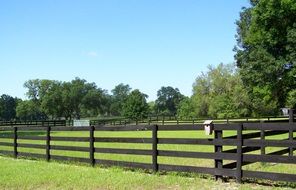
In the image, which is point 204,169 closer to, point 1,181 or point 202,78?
point 1,181

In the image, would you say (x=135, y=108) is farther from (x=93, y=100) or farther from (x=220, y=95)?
(x=93, y=100)

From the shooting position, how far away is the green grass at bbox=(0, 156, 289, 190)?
1040 cm

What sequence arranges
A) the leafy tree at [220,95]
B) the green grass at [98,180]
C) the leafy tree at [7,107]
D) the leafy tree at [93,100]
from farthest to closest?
the leafy tree at [7,107] → the leafy tree at [93,100] → the leafy tree at [220,95] → the green grass at [98,180]

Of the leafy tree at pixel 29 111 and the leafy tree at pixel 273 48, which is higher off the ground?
the leafy tree at pixel 273 48

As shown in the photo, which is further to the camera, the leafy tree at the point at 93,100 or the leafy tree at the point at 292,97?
the leafy tree at the point at 93,100

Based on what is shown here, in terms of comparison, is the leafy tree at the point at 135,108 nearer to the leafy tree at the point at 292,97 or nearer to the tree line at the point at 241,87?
the tree line at the point at 241,87

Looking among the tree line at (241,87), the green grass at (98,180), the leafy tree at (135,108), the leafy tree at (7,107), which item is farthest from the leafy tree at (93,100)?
the green grass at (98,180)

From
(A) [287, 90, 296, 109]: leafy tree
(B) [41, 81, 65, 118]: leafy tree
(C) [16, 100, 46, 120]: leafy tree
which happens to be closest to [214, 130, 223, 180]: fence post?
(A) [287, 90, 296, 109]: leafy tree

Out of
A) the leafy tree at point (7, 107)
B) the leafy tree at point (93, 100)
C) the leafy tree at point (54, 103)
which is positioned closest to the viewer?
the leafy tree at point (54, 103)

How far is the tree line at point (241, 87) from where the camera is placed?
139ft

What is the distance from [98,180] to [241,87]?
77.3 metres

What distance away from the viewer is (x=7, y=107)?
18400 centimetres

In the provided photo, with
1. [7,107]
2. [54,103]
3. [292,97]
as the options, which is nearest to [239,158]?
[292,97]

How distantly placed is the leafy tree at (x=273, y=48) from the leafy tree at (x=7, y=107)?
147 meters
